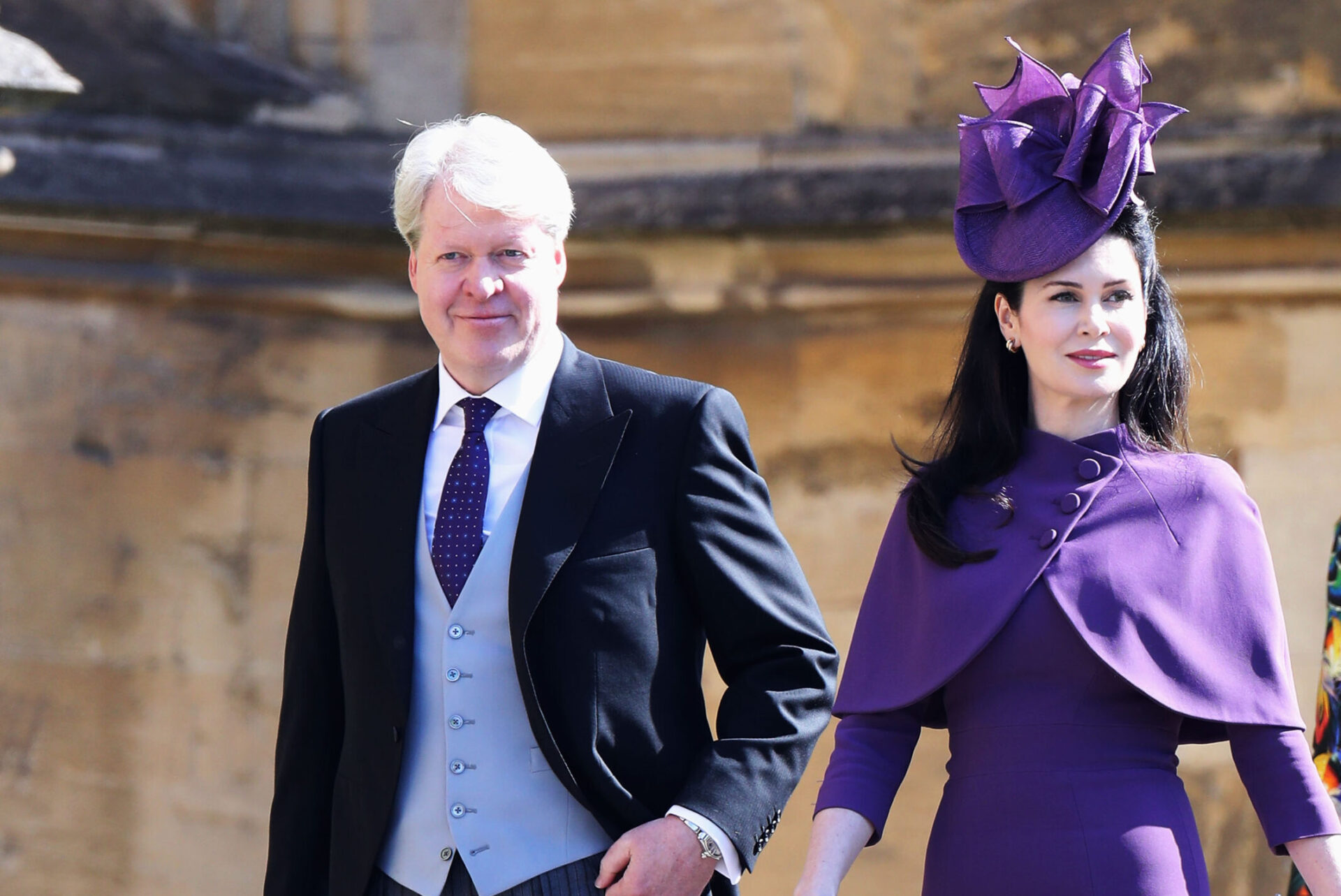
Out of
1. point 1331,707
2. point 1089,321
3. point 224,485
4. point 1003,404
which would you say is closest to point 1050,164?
point 1089,321

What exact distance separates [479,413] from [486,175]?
0.35 m

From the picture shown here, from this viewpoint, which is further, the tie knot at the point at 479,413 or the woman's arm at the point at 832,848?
the tie knot at the point at 479,413

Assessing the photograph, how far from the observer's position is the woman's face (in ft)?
7.29

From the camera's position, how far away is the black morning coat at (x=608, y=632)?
228cm

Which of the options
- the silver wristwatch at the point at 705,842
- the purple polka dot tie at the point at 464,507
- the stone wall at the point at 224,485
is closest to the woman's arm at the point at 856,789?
the silver wristwatch at the point at 705,842

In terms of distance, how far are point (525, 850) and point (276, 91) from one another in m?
2.87

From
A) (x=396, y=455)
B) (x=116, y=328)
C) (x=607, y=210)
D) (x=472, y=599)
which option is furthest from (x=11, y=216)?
(x=472, y=599)

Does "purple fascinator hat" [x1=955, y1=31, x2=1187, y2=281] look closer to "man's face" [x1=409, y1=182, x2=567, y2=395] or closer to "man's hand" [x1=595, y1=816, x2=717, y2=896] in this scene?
"man's face" [x1=409, y1=182, x2=567, y2=395]

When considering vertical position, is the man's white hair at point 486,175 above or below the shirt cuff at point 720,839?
above

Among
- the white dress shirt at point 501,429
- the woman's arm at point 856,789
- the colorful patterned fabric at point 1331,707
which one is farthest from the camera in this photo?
the colorful patterned fabric at point 1331,707

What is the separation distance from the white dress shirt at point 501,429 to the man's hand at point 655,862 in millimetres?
472

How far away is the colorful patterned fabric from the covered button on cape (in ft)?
1.76

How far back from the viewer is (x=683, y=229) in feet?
13.8

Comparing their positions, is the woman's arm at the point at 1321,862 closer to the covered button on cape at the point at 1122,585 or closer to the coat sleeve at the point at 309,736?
the covered button on cape at the point at 1122,585
